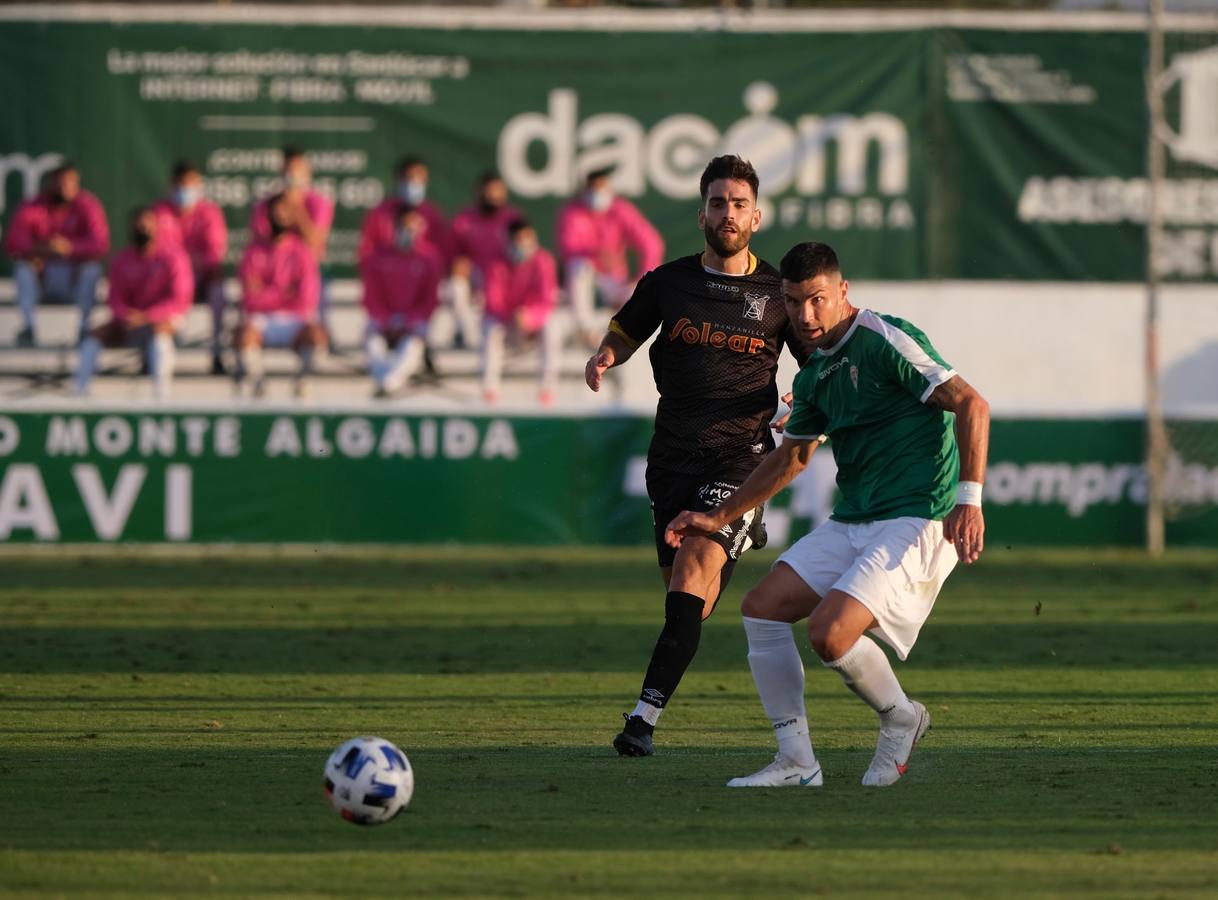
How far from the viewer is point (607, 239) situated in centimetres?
2105

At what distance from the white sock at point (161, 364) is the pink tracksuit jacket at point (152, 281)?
0.30m

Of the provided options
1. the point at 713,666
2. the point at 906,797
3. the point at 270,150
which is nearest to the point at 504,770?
the point at 906,797

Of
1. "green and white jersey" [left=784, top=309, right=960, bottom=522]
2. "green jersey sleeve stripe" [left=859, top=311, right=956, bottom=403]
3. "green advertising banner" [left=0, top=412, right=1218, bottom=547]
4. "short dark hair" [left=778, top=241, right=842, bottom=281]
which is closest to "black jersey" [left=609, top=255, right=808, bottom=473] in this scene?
"green and white jersey" [left=784, top=309, right=960, bottom=522]

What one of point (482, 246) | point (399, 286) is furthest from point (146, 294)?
point (482, 246)

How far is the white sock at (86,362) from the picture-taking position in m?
20.2

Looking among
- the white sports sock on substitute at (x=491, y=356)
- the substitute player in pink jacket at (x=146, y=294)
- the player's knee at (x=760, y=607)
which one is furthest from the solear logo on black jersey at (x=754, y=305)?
the substitute player in pink jacket at (x=146, y=294)

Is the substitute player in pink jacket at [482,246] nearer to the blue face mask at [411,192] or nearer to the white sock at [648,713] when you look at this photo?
the blue face mask at [411,192]

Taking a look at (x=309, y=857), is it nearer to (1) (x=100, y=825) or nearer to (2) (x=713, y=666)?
(1) (x=100, y=825)

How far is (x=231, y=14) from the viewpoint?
68.8 feet

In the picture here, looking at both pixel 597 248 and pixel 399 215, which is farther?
pixel 597 248

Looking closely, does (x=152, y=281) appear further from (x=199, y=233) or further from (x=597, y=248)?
(x=597, y=248)

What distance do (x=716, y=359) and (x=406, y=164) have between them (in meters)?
12.6

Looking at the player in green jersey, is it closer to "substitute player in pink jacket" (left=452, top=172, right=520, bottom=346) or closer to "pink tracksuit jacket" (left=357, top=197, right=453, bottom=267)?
"substitute player in pink jacket" (left=452, top=172, right=520, bottom=346)

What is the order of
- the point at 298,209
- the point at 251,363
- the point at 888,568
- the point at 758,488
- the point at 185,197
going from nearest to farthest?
the point at 888,568 → the point at 758,488 → the point at 251,363 → the point at 185,197 → the point at 298,209
